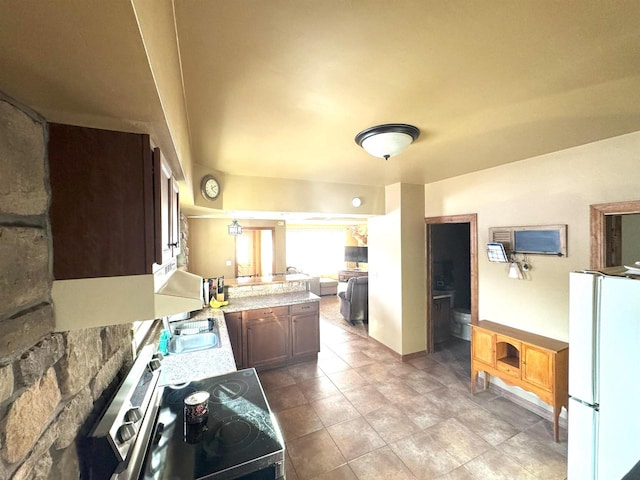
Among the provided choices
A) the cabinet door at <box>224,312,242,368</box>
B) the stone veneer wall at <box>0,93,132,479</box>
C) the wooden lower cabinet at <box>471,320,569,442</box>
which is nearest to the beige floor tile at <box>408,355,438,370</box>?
the wooden lower cabinet at <box>471,320,569,442</box>

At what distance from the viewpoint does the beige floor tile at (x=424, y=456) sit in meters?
2.03

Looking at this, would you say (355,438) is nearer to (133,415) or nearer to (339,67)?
(133,415)

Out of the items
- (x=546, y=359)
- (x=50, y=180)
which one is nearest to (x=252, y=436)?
(x=50, y=180)

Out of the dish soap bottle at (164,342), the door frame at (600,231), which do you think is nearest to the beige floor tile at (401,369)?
the door frame at (600,231)

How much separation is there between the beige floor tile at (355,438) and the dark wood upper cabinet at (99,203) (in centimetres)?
232

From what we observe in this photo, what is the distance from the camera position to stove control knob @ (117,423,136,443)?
0.89 metres

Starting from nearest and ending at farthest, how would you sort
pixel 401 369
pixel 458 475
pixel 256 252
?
pixel 458 475 → pixel 401 369 → pixel 256 252

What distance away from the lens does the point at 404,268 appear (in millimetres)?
3717

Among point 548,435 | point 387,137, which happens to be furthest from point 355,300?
point 387,137

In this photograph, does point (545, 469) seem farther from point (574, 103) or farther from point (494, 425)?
point (574, 103)

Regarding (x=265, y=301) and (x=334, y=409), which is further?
(x=265, y=301)

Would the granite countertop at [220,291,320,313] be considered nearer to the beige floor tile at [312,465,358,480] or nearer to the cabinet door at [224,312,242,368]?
the cabinet door at [224,312,242,368]

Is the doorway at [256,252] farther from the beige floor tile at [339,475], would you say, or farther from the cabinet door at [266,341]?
the beige floor tile at [339,475]

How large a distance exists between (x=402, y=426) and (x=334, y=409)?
668 mm
